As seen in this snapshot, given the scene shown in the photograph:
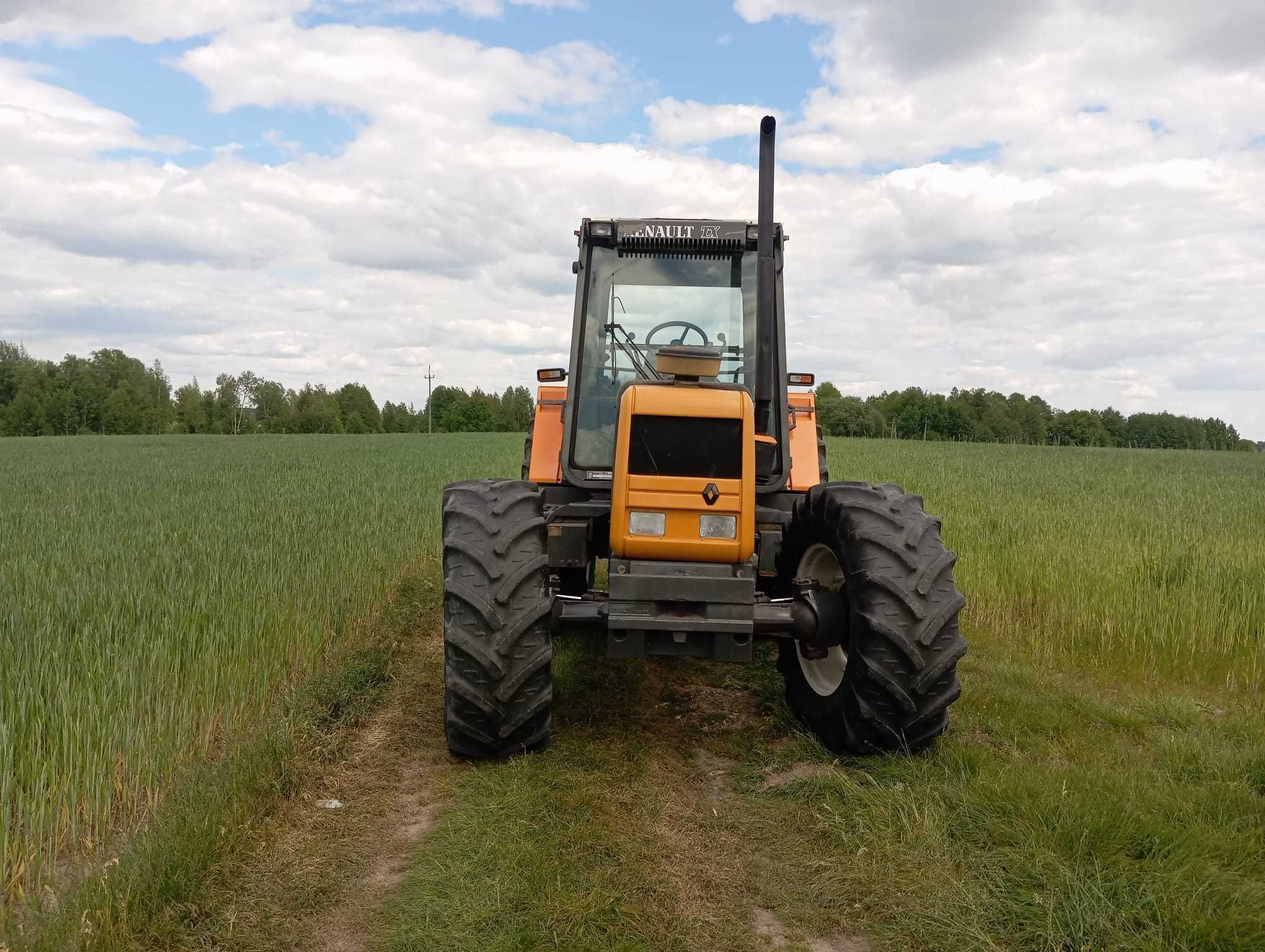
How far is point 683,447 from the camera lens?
14.5 feet

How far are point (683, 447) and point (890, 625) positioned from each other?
1.28 m

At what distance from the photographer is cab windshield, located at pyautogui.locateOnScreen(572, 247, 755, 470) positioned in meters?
5.60

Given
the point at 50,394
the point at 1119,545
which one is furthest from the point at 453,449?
the point at 50,394

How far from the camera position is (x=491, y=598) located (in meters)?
4.20

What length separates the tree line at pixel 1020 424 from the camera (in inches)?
3169

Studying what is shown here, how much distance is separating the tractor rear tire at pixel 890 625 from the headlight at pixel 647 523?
853 millimetres

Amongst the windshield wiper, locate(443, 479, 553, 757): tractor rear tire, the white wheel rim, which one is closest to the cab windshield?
the windshield wiper

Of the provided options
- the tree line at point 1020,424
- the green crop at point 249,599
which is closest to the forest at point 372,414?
the tree line at point 1020,424

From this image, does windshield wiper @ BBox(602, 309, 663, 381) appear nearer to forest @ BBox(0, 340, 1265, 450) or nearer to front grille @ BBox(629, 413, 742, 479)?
front grille @ BBox(629, 413, 742, 479)

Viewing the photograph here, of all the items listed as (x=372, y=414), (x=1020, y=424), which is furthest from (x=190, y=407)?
(x=1020, y=424)

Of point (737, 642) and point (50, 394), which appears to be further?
point (50, 394)

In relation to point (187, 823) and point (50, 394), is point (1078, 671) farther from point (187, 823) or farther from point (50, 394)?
point (50, 394)

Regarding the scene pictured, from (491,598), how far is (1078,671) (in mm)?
4273

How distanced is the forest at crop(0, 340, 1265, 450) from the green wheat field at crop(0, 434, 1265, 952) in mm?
60537
